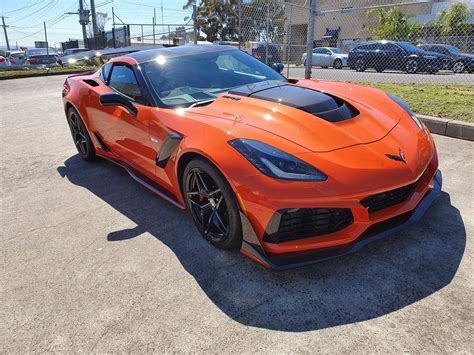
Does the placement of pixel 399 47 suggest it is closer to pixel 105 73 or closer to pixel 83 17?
pixel 105 73

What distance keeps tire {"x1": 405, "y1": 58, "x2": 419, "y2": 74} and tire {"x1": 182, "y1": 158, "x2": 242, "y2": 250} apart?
1240 cm

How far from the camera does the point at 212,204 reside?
2.32 meters

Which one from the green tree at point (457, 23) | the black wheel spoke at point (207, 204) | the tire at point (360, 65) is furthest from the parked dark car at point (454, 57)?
the black wheel spoke at point (207, 204)

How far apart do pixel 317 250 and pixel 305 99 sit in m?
Answer: 1.21

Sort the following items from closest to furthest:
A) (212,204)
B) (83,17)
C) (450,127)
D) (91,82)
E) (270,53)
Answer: (212,204) → (91,82) → (450,127) → (270,53) → (83,17)

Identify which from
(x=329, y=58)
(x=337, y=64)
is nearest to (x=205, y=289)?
(x=337, y=64)

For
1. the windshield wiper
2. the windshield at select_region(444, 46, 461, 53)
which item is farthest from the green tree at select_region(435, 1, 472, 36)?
the windshield wiper

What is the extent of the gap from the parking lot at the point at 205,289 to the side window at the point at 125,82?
0.98 m

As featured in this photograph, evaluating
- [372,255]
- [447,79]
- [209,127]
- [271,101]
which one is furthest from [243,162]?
Answer: [447,79]

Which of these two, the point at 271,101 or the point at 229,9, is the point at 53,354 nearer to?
the point at 271,101

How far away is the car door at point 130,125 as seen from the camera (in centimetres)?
289

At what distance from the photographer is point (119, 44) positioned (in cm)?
2498

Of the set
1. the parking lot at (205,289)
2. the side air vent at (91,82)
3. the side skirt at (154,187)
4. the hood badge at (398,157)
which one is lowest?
the parking lot at (205,289)

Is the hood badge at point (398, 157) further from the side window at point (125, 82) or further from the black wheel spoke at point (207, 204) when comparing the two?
the side window at point (125, 82)
